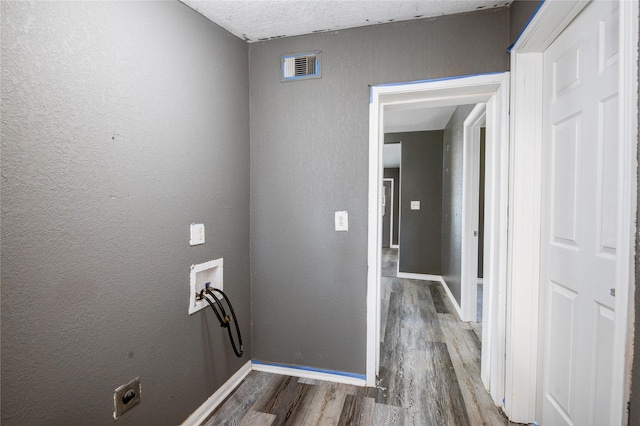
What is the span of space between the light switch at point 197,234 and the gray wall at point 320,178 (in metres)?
0.51

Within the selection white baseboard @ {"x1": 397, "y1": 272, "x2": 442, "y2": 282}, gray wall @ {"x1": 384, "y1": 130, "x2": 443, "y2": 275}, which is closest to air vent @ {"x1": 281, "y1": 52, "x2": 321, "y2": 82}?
gray wall @ {"x1": 384, "y1": 130, "x2": 443, "y2": 275}

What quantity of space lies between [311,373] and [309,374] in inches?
0.7

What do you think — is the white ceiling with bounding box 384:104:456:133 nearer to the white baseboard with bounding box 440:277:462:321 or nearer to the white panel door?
the white panel door

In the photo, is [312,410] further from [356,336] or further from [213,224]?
[213,224]

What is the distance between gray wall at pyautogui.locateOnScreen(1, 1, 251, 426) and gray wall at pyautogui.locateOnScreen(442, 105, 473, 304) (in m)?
2.65

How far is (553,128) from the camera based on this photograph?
1.46 m

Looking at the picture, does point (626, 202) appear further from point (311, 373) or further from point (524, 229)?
point (311, 373)

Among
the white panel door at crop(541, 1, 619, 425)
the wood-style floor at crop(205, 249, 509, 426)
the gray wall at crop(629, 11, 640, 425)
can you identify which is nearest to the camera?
the gray wall at crop(629, 11, 640, 425)

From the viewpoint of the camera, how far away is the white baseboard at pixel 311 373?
2002 mm

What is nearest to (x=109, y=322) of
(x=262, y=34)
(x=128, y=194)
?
(x=128, y=194)

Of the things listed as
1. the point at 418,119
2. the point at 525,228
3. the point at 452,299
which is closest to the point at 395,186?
the point at 418,119

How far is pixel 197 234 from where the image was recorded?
1.65 meters

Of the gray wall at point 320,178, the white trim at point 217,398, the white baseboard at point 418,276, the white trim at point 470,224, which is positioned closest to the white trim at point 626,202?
the gray wall at point 320,178

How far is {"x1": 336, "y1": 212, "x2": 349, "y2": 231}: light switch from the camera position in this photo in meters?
1.98
